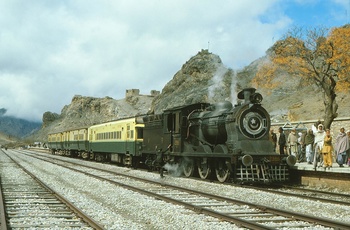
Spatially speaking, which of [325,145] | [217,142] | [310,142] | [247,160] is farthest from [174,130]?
[325,145]

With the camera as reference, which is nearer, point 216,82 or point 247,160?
point 247,160

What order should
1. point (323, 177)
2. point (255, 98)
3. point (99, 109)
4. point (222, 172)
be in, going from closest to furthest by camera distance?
point (323, 177) < point (255, 98) < point (222, 172) < point (99, 109)

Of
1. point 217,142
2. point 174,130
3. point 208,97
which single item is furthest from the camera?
point 208,97

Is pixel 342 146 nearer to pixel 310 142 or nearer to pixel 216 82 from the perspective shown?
pixel 310 142

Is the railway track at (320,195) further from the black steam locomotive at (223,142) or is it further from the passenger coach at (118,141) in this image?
the passenger coach at (118,141)

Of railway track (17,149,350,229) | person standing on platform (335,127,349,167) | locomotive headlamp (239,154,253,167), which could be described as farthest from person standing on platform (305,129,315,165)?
railway track (17,149,350,229)

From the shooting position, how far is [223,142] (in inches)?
679

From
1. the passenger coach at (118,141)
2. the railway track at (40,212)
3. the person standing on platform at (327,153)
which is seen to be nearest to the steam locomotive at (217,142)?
the passenger coach at (118,141)

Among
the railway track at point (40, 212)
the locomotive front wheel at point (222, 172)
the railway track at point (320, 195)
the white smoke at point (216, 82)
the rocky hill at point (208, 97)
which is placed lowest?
the railway track at point (320, 195)

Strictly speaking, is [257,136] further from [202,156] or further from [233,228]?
→ [233,228]

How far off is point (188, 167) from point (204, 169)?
1445mm

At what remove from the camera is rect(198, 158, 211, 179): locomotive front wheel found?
56.3ft

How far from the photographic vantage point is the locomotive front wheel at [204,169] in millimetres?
17156

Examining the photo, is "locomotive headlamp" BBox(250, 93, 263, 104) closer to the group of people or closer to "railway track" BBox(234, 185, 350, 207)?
the group of people
